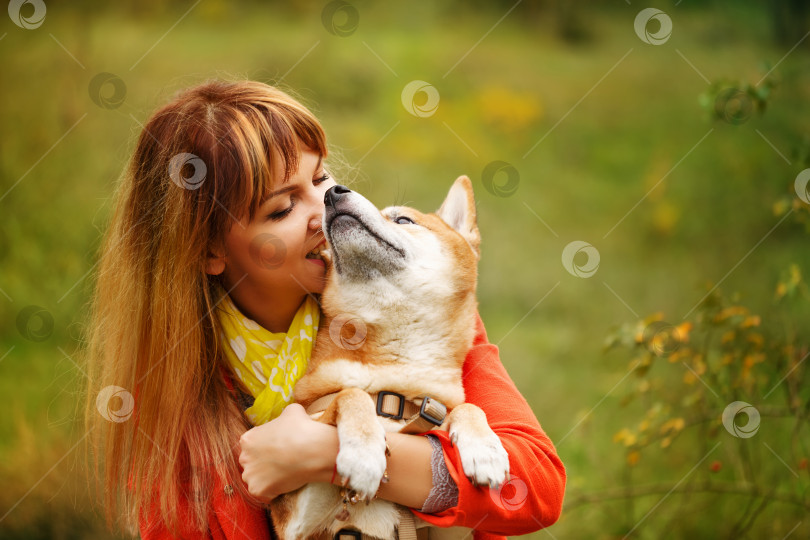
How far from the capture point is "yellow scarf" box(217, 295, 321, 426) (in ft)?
6.84

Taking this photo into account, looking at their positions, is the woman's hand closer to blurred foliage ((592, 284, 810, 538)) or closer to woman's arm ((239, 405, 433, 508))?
woman's arm ((239, 405, 433, 508))

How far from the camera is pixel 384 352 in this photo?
6.99 ft

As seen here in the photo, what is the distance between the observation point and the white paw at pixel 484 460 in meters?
1.74

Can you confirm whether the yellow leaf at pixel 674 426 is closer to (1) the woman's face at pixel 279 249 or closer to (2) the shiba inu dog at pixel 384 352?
(2) the shiba inu dog at pixel 384 352

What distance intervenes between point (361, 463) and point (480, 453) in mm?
322

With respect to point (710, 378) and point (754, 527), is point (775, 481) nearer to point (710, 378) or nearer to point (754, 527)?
point (754, 527)

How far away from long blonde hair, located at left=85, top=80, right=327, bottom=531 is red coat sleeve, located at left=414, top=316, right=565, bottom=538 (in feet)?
2.42

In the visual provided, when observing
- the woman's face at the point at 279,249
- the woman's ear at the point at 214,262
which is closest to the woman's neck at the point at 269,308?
the woman's face at the point at 279,249

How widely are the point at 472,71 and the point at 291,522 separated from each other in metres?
4.84

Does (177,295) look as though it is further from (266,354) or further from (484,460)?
(484,460)

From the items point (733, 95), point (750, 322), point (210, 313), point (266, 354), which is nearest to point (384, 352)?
point (266, 354)

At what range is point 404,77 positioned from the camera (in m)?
5.72

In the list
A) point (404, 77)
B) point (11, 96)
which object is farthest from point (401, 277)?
point (11, 96)

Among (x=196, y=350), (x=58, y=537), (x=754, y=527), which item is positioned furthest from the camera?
(x=58, y=537)
